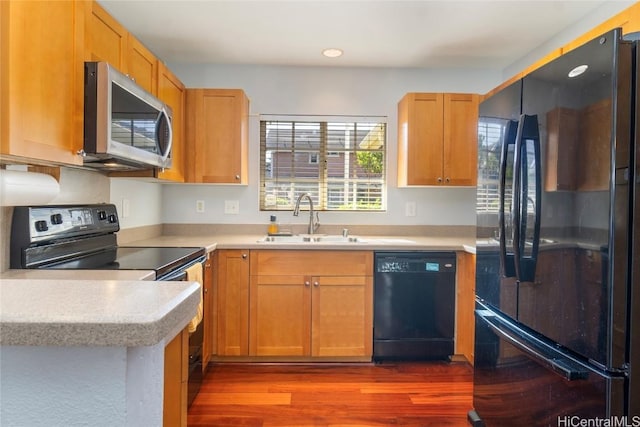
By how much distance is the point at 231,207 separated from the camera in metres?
3.16

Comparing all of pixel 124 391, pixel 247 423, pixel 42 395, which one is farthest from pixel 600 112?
pixel 247 423

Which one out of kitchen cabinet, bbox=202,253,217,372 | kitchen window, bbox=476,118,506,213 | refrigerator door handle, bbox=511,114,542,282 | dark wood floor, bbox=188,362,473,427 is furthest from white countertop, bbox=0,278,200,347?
kitchen cabinet, bbox=202,253,217,372

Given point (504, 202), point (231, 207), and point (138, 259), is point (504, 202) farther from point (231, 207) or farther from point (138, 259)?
point (231, 207)

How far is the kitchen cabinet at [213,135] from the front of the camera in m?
2.80

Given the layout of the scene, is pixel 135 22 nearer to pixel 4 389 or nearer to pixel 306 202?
pixel 306 202

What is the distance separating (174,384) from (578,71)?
64.6 inches

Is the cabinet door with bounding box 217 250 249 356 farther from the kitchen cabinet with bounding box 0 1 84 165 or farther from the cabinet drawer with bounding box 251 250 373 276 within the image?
the kitchen cabinet with bounding box 0 1 84 165

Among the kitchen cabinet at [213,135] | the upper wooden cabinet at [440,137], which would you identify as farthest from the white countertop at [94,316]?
the upper wooden cabinet at [440,137]

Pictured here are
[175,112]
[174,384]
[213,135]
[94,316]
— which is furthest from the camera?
[213,135]

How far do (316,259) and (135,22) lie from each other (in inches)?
77.8

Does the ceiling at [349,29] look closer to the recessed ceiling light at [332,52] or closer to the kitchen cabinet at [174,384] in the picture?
the recessed ceiling light at [332,52]

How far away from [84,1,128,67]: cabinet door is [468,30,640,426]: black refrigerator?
1800 millimetres

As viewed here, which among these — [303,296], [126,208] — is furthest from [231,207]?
[303,296]

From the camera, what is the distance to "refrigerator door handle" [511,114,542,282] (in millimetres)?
1371
